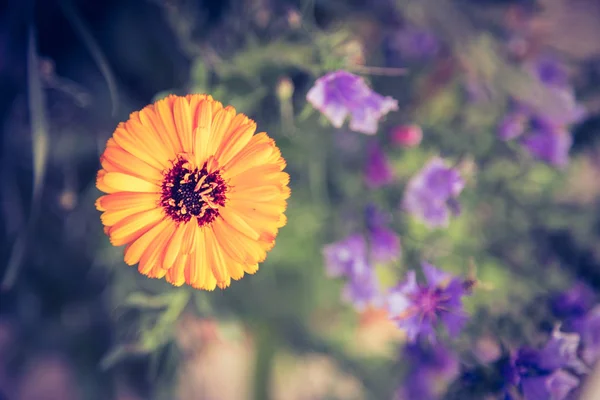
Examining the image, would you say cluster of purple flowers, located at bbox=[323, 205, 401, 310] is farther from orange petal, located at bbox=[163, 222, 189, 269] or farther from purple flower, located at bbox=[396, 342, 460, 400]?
orange petal, located at bbox=[163, 222, 189, 269]

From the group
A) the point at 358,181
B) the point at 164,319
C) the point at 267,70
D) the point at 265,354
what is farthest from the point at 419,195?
the point at 265,354

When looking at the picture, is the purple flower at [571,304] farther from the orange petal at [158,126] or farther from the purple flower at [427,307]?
the orange petal at [158,126]

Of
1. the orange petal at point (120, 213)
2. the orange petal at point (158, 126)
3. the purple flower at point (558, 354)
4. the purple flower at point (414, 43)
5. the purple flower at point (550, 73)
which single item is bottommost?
the purple flower at point (558, 354)

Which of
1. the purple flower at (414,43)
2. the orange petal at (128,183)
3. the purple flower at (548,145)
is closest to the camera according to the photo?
the orange petal at (128,183)

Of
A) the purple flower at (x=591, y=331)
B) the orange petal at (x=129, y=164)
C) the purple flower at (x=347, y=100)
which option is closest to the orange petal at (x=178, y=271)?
the orange petal at (x=129, y=164)

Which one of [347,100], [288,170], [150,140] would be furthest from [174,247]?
[288,170]

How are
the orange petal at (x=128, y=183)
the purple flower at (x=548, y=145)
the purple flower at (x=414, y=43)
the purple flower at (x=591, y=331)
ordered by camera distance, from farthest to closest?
the purple flower at (x=414, y=43)
the purple flower at (x=548, y=145)
the purple flower at (x=591, y=331)
the orange petal at (x=128, y=183)

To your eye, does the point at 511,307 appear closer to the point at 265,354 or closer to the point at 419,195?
the point at 419,195
